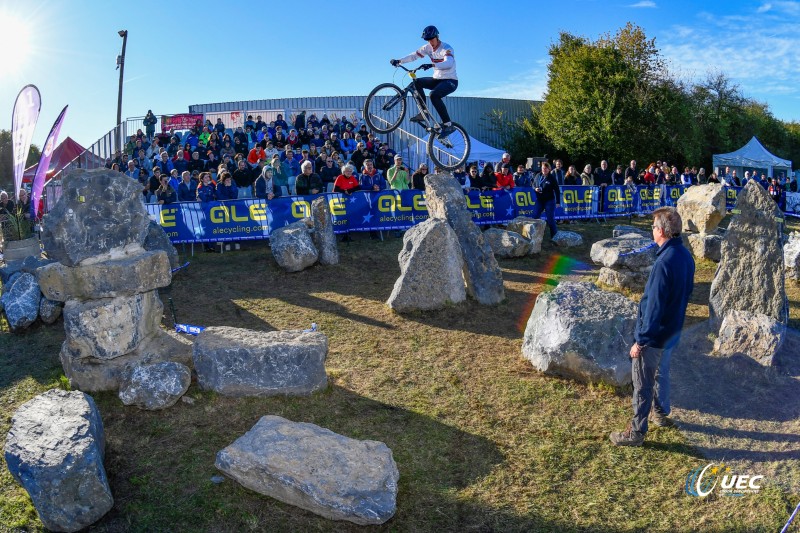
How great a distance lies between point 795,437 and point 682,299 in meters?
1.88

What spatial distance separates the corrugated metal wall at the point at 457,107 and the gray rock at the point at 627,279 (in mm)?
18576

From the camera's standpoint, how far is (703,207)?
1278 cm

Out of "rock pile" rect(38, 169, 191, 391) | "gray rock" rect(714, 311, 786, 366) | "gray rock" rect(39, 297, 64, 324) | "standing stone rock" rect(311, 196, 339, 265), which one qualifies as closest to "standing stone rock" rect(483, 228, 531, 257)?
"standing stone rock" rect(311, 196, 339, 265)

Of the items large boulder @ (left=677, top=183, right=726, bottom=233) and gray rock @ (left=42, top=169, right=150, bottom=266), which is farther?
large boulder @ (left=677, top=183, right=726, bottom=233)

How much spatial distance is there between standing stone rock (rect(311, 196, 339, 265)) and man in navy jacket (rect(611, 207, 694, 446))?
7.41 meters

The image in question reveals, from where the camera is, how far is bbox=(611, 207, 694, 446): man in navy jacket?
5.07 metres

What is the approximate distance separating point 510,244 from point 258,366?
7593 mm

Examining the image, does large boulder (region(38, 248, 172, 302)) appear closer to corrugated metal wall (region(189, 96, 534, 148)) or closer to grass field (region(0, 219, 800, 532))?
grass field (region(0, 219, 800, 532))

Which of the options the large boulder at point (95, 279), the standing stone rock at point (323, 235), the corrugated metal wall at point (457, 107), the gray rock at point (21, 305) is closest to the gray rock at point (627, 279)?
the standing stone rock at point (323, 235)

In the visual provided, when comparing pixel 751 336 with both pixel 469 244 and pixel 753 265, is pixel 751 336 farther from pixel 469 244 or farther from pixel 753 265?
pixel 469 244

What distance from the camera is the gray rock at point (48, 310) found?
8.56 m

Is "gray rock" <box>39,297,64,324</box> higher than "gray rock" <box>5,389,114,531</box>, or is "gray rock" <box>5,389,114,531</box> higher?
"gray rock" <box>39,297,64,324</box>

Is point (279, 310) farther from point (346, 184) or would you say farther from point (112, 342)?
point (346, 184)

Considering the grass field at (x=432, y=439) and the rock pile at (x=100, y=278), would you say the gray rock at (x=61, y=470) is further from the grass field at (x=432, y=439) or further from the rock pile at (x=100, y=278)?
the rock pile at (x=100, y=278)
